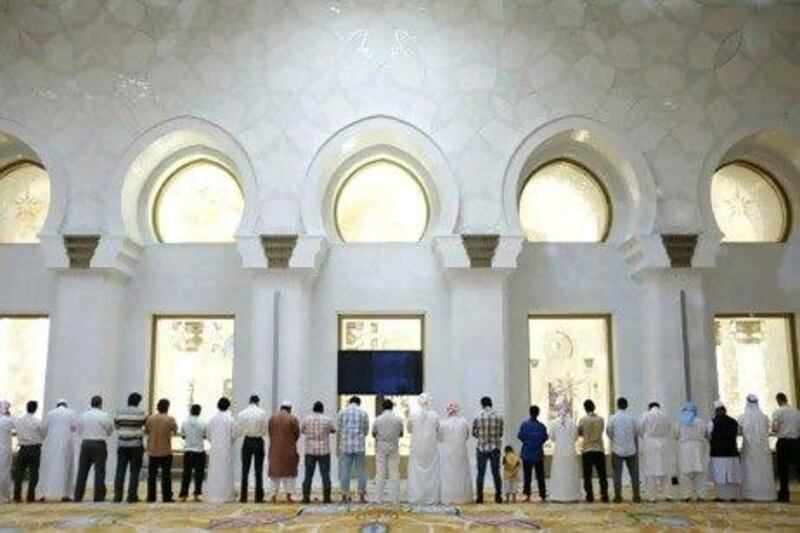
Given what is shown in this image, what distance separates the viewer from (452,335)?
12.6 m

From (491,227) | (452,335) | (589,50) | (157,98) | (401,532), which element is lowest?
(401,532)

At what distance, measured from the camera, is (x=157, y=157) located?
525 inches

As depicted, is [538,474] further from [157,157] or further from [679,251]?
[157,157]

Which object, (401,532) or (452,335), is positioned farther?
(452,335)

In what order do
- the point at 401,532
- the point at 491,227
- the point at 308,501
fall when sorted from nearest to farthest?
the point at 401,532, the point at 308,501, the point at 491,227

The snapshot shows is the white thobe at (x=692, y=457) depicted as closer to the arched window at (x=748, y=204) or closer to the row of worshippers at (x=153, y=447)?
the arched window at (x=748, y=204)

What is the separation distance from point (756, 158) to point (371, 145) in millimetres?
6339

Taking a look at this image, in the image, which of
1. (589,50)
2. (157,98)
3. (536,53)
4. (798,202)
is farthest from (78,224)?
(798,202)

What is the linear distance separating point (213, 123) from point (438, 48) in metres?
3.71

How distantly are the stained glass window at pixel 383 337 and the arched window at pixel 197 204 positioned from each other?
2.61 m

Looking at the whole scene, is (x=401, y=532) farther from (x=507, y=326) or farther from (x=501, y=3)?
(x=501, y=3)

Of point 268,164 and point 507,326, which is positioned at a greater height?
point 268,164

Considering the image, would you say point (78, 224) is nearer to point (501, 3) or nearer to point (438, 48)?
point (438, 48)

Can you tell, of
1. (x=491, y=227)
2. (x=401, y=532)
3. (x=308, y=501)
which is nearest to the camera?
(x=401, y=532)
